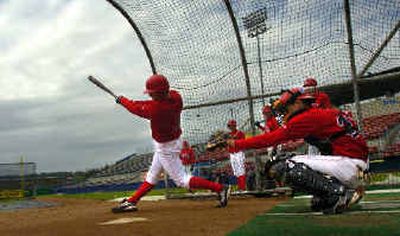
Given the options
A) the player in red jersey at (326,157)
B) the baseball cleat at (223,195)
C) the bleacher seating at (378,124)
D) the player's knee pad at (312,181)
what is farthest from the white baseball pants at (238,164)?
the player's knee pad at (312,181)

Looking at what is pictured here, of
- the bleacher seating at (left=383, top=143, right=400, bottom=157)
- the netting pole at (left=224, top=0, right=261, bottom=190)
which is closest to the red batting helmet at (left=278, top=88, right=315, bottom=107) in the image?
the netting pole at (left=224, top=0, right=261, bottom=190)

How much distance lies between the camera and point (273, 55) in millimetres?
9031

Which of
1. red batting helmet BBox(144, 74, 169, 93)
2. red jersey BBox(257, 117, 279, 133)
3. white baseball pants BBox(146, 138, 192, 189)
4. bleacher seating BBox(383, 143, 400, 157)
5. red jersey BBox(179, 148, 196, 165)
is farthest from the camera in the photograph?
red jersey BBox(179, 148, 196, 165)

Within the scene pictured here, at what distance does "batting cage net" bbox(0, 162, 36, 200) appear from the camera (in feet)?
71.9

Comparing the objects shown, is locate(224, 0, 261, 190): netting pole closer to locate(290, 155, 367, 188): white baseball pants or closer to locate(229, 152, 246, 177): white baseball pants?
locate(229, 152, 246, 177): white baseball pants

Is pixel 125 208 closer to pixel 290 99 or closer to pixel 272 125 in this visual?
pixel 272 125

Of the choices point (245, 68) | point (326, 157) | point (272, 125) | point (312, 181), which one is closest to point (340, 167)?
point (326, 157)

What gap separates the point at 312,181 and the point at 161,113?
112 inches

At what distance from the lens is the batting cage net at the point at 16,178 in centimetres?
2191

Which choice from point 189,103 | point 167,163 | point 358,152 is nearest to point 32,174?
point 189,103

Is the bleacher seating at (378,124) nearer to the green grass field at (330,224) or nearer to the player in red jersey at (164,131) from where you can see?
the player in red jersey at (164,131)

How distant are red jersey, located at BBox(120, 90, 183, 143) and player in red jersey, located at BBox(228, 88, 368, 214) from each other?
248 centimetres

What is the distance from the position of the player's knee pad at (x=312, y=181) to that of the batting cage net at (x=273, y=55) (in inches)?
163

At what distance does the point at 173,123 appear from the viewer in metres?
6.94
